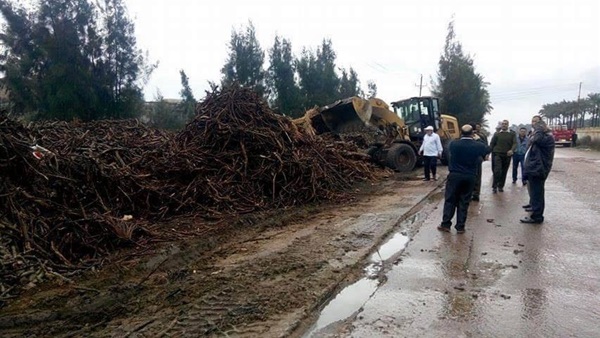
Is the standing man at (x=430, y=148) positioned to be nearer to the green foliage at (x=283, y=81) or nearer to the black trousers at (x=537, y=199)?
the black trousers at (x=537, y=199)

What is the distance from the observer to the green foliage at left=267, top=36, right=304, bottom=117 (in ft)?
114

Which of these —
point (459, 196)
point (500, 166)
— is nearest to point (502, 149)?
point (500, 166)

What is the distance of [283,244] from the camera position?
6043 mm

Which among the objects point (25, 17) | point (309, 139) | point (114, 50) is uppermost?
point (25, 17)

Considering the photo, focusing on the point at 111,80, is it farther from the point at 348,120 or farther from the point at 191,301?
the point at 191,301

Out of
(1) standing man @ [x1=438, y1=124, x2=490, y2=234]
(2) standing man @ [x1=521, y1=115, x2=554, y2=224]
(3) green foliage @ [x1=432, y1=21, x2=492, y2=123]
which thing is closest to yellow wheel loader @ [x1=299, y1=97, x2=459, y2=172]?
(2) standing man @ [x1=521, y1=115, x2=554, y2=224]

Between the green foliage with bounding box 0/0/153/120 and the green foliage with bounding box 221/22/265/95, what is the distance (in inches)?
398

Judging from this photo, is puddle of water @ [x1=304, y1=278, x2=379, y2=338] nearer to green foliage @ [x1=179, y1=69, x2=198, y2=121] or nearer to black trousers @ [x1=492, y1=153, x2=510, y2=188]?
black trousers @ [x1=492, y1=153, x2=510, y2=188]

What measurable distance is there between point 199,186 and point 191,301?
412 centimetres

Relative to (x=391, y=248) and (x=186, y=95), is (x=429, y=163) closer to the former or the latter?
(x=391, y=248)

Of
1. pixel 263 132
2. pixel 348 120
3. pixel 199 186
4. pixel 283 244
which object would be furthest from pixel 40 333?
pixel 348 120

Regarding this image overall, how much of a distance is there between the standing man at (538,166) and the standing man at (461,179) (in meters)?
1.14

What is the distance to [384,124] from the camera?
1509 centimetres

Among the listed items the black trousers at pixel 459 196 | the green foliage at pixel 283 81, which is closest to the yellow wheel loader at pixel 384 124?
the black trousers at pixel 459 196
